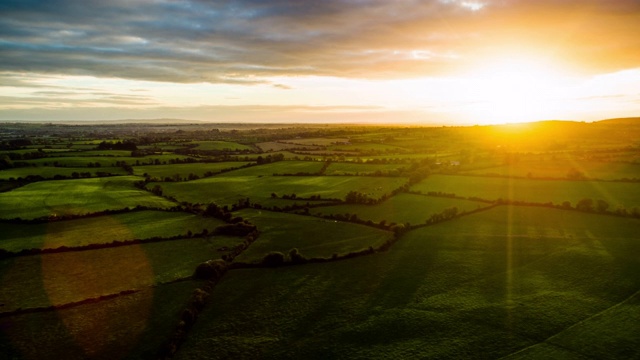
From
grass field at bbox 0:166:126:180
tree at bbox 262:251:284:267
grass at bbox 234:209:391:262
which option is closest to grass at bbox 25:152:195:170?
grass field at bbox 0:166:126:180

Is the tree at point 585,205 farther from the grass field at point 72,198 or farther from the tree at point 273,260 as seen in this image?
the grass field at point 72,198

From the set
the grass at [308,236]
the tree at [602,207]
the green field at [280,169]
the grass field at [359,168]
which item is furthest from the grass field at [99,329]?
the green field at [280,169]

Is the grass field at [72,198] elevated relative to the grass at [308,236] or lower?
elevated

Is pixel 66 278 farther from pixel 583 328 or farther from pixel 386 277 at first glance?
pixel 583 328

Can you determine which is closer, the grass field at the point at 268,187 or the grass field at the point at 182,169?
the grass field at the point at 268,187

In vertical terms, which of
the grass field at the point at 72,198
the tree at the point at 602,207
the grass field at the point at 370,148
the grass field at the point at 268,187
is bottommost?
the grass field at the point at 72,198

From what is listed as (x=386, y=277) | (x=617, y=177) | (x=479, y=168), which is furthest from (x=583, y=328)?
(x=479, y=168)
